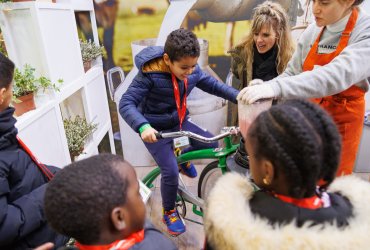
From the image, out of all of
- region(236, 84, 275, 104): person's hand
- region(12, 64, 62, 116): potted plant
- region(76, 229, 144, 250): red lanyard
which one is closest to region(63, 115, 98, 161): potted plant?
region(12, 64, 62, 116): potted plant

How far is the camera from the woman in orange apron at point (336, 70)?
0.93 m

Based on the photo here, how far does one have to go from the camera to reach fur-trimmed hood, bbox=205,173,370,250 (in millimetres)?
602

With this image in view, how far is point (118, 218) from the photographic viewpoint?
0.66 meters

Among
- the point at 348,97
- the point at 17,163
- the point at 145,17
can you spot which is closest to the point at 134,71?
the point at 145,17

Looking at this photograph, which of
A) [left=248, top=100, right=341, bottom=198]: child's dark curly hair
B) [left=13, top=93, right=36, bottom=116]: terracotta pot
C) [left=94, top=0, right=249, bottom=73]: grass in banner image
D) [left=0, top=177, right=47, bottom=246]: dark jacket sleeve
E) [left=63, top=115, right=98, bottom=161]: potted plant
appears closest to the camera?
[left=248, top=100, right=341, bottom=198]: child's dark curly hair

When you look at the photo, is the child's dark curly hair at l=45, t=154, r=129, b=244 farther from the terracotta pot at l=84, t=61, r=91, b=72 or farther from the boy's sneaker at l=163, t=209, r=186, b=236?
the terracotta pot at l=84, t=61, r=91, b=72

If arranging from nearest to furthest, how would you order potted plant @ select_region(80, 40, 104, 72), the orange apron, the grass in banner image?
1. the orange apron
2. potted plant @ select_region(80, 40, 104, 72)
3. the grass in banner image

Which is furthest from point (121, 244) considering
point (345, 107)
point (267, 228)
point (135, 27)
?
point (135, 27)

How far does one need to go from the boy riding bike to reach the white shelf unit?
0.45 metres

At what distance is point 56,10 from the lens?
1661mm

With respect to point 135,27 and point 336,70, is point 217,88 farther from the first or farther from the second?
point 135,27

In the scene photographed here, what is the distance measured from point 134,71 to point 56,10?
0.93 metres

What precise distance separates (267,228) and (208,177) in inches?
46.6

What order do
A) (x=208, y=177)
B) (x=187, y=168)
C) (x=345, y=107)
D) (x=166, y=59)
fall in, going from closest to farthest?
(x=345, y=107) < (x=166, y=59) < (x=208, y=177) < (x=187, y=168)
